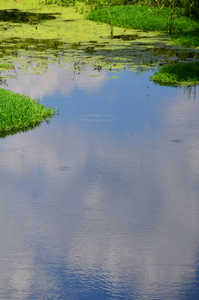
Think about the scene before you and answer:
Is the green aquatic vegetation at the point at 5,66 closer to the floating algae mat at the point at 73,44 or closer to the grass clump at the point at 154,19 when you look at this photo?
the floating algae mat at the point at 73,44

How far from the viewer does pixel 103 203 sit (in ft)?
14.2

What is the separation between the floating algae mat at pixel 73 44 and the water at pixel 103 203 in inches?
105

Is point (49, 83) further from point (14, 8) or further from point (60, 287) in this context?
point (14, 8)

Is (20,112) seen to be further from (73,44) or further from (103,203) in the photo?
(73,44)

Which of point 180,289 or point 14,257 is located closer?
point 180,289

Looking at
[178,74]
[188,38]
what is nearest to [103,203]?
[178,74]

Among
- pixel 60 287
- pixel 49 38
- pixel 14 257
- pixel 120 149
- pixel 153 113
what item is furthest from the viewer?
pixel 49 38

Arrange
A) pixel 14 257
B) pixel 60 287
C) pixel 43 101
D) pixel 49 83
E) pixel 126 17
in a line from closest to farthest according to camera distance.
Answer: pixel 60 287 < pixel 14 257 < pixel 43 101 < pixel 49 83 < pixel 126 17

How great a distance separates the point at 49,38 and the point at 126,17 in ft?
7.86

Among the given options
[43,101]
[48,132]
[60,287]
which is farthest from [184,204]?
[43,101]

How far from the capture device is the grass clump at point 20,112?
247 inches

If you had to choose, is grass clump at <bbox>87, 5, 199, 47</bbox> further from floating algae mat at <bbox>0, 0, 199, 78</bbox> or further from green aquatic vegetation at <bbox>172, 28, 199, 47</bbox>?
floating algae mat at <bbox>0, 0, 199, 78</bbox>

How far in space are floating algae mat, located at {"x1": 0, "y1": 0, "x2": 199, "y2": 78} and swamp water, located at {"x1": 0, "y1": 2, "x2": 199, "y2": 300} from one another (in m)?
1.65

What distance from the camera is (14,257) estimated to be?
354 cm
